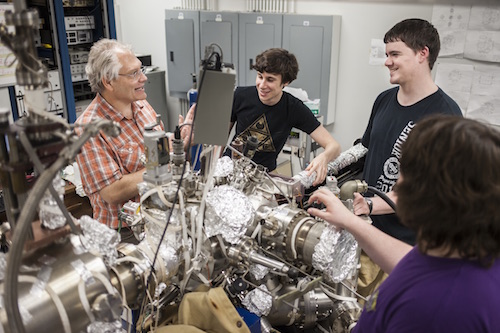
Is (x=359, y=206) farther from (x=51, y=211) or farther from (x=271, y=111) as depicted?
(x=271, y=111)

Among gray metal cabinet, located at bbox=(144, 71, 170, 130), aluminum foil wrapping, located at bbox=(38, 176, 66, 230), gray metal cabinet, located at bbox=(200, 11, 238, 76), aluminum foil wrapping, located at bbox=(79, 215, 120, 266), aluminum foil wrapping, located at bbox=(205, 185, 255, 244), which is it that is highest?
gray metal cabinet, located at bbox=(200, 11, 238, 76)

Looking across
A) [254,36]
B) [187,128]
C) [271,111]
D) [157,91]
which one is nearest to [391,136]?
[271,111]

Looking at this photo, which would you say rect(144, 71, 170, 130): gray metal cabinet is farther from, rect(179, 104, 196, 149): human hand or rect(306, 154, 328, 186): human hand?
rect(179, 104, 196, 149): human hand

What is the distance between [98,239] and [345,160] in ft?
6.11

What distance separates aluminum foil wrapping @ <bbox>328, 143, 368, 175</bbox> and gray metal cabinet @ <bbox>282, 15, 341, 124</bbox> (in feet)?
3.86

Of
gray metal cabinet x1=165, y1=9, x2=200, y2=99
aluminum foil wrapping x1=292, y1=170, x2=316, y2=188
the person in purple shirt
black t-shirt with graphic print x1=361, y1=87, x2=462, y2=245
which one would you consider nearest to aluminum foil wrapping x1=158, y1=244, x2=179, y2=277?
the person in purple shirt

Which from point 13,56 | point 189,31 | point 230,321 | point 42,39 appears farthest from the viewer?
point 189,31

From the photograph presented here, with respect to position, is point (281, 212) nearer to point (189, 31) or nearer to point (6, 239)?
point (6, 239)

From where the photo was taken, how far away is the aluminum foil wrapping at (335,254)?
110 cm

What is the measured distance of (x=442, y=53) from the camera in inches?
132

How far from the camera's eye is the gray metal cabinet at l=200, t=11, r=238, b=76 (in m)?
3.97

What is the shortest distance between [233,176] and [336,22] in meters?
2.74

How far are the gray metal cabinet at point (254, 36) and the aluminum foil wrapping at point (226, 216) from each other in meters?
2.88

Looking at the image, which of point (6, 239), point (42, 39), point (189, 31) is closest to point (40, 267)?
point (6, 239)
